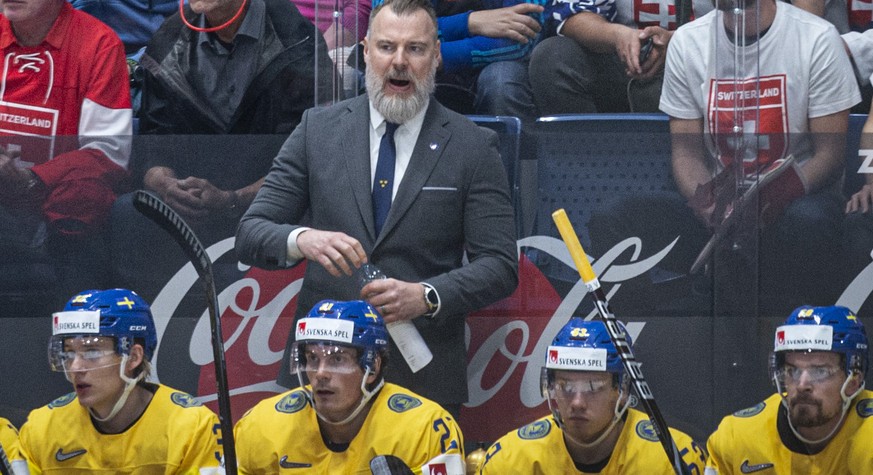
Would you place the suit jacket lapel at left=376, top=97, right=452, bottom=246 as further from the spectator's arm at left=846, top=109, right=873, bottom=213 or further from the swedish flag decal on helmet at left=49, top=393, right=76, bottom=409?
the spectator's arm at left=846, top=109, right=873, bottom=213

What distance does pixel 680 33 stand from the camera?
16.0ft

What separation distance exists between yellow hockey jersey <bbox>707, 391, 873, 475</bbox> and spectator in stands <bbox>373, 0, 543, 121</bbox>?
1341 mm

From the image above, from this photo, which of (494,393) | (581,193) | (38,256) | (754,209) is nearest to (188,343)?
(38,256)

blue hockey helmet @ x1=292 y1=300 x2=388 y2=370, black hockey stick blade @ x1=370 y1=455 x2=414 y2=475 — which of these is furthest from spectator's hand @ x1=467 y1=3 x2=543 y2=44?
black hockey stick blade @ x1=370 y1=455 x2=414 y2=475

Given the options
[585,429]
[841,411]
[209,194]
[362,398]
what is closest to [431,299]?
[362,398]

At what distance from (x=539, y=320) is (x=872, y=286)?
3.25ft

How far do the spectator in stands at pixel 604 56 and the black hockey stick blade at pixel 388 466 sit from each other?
1.44 metres

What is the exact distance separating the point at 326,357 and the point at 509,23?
1419mm

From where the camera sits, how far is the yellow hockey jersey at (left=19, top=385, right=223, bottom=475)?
4566 mm

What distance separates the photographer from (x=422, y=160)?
4.65 meters

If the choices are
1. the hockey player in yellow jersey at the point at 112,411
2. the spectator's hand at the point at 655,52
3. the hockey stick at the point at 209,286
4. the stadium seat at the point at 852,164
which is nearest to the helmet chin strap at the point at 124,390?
the hockey player in yellow jersey at the point at 112,411

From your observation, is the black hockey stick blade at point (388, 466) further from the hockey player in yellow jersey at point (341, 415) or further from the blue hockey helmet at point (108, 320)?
the blue hockey helmet at point (108, 320)

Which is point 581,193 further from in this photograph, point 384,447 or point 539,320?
point 384,447

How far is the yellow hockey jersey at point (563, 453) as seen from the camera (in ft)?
14.3
